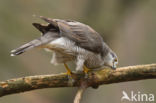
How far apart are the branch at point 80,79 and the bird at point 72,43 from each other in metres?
0.20

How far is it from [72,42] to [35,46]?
717 millimetres

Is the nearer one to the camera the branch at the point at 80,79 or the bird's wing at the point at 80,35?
the branch at the point at 80,79

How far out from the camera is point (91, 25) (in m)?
7.95

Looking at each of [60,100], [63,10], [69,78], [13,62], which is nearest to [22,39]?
[13,62]

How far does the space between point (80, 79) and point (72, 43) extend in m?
0.56

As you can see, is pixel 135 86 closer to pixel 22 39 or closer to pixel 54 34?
pixel 22 39

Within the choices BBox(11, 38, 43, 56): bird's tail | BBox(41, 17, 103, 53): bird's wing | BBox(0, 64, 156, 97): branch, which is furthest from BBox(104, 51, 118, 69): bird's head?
BBox(11, 38, 43, 56): bird's tail

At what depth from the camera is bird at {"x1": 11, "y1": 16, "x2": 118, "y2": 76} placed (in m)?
4.66

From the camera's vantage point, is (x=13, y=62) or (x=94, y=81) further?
(x=13, y=62)

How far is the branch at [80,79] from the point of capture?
4.19m

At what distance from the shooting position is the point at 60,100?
817 centimetres

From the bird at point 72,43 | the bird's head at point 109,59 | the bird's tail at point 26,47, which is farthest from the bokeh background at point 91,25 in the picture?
the bird's tail at point 26,47

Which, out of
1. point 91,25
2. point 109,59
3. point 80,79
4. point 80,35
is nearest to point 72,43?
point 80,35

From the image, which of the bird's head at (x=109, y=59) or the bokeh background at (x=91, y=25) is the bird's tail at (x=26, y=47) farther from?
the bokeh background at (x=91, y=25)
